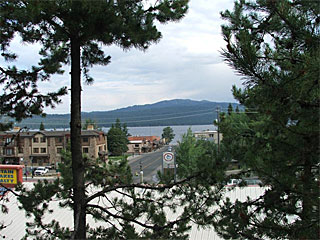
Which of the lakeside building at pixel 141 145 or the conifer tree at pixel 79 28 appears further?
the lakeside building at pixel 141 145

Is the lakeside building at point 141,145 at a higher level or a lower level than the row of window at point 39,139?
lower

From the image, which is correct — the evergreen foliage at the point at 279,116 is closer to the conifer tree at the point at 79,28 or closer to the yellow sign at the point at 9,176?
the conifer tree at the point at 79,28

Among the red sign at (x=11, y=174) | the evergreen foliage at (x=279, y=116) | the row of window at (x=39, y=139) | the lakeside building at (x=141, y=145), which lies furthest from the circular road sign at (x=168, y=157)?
the lakeside building at (x=141, y=145)

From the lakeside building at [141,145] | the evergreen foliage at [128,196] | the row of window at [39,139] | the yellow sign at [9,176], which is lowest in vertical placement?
the lakeside building at [141,145]

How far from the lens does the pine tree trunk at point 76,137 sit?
3537 millimetres

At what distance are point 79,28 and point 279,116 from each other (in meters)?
2.31

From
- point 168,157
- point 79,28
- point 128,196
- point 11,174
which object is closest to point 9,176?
point 11,174

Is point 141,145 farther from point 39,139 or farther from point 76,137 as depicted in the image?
point 76,137

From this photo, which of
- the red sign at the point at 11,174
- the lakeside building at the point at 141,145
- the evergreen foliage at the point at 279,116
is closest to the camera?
the evergreen foliage at the point at 279,116

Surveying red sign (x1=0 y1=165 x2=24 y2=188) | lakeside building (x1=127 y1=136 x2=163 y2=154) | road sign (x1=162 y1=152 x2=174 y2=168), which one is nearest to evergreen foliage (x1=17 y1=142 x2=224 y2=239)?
road sign (x1=162 y1=152 x2=174 y2=168)

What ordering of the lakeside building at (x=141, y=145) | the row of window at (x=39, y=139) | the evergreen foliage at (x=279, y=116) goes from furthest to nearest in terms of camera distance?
the lakeside building at (x=141, y=145) → the row of window at (x=39, y=139) → the evergreen foliage at (x=279, y=116)

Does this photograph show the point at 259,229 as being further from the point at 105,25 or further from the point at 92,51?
the point at 92,51

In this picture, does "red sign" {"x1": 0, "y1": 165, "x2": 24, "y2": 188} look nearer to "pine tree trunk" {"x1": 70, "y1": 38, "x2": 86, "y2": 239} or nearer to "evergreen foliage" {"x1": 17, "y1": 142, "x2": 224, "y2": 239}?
"evergreen foliage" {"x1": 17, "y1": 142, "x2": 224, "y2": 239}

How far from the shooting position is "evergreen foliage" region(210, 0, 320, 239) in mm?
2287
